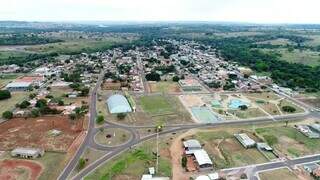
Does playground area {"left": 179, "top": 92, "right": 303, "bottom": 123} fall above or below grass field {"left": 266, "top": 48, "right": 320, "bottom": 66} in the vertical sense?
below

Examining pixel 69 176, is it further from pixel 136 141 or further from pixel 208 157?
pixel 208 157

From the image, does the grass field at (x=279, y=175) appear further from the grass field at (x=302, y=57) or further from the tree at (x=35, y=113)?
the grass field at (x=302, y=57)

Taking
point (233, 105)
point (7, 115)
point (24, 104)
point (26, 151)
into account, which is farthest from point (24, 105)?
point (233, 105)

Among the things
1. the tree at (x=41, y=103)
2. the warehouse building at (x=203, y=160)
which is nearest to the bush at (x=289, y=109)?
the warehouse building at (x=203, y=160)

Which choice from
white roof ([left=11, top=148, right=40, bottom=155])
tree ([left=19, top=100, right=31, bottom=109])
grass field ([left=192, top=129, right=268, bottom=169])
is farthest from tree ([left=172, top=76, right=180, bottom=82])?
white roof ([left=11, top=148, right=40, bottom=155])

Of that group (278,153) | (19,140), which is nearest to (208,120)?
(278,153)

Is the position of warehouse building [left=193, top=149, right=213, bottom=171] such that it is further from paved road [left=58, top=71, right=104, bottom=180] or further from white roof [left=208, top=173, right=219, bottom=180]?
paved road [left=58, top=71, right=104, bottom=180]
